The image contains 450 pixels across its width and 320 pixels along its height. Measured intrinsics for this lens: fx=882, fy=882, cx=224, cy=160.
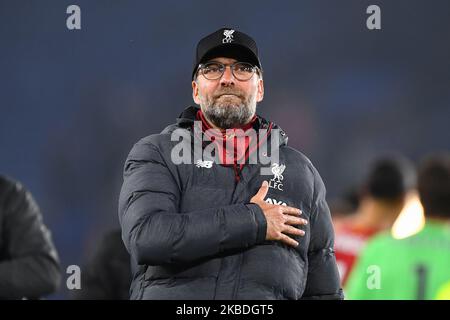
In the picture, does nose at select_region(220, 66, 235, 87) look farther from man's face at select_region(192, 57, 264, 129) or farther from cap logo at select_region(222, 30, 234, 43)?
cap logo at select_region(222, 30, 234, 43)

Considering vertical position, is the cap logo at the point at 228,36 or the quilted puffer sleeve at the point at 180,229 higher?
the cap logo at the point at 228,36

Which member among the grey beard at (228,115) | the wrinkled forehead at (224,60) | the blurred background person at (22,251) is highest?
the wrinkled forehead at (224,60)

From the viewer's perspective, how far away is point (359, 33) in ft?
32.2

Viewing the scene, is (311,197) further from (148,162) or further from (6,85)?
(6,85)

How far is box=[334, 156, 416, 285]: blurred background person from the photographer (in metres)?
5.21

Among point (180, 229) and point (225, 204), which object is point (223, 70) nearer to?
point (225, 204)

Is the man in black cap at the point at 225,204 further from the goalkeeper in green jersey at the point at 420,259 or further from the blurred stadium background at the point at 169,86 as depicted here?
the blurred stadium background at the point at 169,86

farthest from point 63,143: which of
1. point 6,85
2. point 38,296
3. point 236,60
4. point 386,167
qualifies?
point 236,60

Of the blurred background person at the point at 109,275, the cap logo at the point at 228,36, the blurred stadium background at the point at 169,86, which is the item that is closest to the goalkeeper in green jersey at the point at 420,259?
the blurred background person at the point at 109,275

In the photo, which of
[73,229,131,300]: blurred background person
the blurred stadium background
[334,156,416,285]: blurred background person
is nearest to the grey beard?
[73,229,131,300]: blurred background person

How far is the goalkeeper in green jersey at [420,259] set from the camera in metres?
3.67

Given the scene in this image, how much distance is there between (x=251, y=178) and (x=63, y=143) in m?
4.92

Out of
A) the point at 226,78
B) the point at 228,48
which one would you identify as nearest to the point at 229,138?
the point at 226,78

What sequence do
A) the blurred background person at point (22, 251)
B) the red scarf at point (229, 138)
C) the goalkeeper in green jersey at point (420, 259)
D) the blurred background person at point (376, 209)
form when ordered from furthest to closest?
1. the blurred background person at point (376, 209)
2. the goalkeeper in green jersey at point (420, 259)
3. the blurred background person at point (22, 251)
4. the red scarf at point (229, 138)
